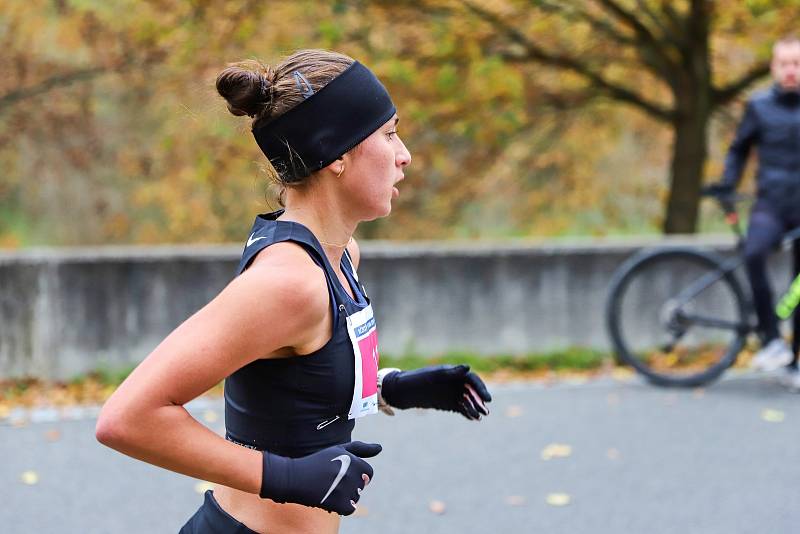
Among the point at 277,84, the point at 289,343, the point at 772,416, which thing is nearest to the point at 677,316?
the point at 772,416

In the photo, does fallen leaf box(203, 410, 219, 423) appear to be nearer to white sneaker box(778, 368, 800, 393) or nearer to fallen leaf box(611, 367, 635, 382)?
fallen leaf box(611, 367, 635, 382)

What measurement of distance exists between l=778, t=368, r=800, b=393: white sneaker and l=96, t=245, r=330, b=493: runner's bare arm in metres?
6.11

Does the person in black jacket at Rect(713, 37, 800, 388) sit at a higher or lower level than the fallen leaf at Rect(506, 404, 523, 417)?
higher

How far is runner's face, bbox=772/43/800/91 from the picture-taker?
23.1ft

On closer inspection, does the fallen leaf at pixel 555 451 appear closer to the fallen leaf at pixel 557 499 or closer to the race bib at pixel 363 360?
the fallen leaf at pixel 557 499

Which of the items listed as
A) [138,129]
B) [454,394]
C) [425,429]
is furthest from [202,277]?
[138,129]

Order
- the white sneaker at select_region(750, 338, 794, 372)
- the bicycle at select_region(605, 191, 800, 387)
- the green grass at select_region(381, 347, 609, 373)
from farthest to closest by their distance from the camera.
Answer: the green grass at select_region(381, 347, 609, 373) → the bicycle at select_region(605, 191, 800, 387) → the white sneaker at select_region(750, 338, 794, 372)

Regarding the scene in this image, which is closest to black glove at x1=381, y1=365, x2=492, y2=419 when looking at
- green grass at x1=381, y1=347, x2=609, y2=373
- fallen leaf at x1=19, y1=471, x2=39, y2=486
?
fallen leaf at x1=19, y1=471, x2=39, y2=486

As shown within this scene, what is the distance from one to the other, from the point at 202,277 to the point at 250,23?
3.14 meters

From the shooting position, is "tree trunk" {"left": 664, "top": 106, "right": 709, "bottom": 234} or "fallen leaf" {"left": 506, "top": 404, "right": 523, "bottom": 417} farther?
"tree trunk" {"left": 664, "top": 106, "right": 709, "bottom": 234}

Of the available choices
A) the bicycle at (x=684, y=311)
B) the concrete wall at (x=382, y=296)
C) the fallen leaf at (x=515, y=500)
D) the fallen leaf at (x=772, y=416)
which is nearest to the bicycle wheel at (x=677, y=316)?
the bicycle at (x=684, y=311)

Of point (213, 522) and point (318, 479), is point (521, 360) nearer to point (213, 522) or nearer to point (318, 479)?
point (213, 522)

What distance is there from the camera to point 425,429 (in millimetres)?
6746

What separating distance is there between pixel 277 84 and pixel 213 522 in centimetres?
86
